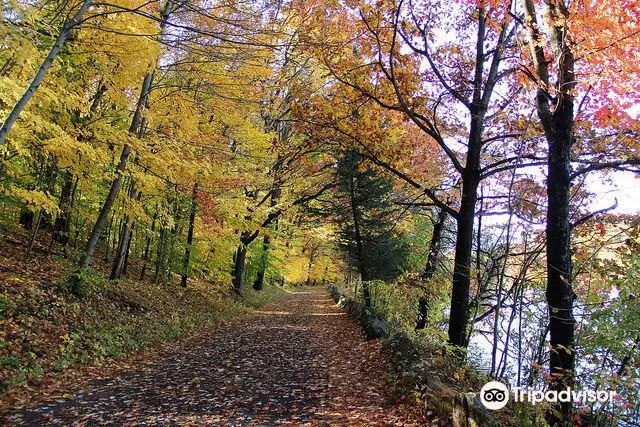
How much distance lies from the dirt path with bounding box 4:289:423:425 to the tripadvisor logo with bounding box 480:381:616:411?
1019mm

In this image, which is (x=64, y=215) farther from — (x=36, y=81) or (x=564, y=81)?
(x=564, y=81)

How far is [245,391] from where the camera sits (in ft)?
22.1

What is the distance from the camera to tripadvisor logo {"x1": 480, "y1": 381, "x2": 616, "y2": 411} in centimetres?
380

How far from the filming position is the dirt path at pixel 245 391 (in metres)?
5.38

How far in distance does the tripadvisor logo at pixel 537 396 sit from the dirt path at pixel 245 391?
40.1 inches

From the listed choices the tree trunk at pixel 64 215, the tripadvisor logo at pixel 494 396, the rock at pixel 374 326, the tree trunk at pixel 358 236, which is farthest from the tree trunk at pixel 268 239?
the tripadvisor logo at pixel 494 396

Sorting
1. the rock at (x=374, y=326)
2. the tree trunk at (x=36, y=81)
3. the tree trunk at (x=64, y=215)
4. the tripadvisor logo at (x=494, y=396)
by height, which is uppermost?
the tree trunk at (x=36, y=81)

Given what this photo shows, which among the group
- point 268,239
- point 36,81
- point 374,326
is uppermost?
point 36,81

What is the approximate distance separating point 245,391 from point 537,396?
4.49m

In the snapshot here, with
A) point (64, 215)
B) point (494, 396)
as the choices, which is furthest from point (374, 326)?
point (64, 215)

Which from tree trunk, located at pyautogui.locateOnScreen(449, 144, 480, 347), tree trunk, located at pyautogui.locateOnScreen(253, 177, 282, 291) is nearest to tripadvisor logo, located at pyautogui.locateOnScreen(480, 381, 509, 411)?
tree trunk, located at pyautogui.locateOnScreen(449, 144, 480, 347)

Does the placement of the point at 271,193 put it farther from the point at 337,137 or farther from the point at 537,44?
the point at 537,44

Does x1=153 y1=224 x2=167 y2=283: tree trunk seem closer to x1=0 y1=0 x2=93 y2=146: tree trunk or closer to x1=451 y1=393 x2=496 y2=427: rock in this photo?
x1=0 y1=0 x2=93 y2=146: tree trunk

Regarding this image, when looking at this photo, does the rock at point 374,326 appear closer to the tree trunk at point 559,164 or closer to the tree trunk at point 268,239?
the tree trunk at point 559,164
